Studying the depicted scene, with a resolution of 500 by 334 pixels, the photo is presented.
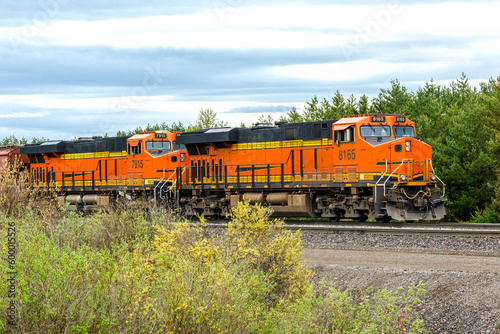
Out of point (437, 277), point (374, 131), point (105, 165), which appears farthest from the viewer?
point (105, 165)

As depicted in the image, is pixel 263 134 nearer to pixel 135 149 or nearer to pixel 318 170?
pixel 318 170

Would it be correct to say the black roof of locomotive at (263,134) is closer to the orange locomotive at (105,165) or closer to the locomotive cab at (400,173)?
the orange locomotive at (105,165)

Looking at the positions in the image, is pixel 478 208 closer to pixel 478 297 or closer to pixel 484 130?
pixel 484 130

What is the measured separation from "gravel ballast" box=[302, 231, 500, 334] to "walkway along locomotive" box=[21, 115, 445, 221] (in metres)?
3.53

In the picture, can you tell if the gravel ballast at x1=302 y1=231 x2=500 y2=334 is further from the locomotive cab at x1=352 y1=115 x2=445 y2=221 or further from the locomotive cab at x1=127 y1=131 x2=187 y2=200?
the locomotive cab at x1=127 y1=131 x2=187 y2=200

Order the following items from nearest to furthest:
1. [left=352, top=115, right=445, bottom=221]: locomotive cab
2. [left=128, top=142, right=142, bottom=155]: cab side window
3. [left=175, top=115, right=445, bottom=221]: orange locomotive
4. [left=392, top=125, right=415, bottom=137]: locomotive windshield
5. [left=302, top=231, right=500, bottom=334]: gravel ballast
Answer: [left=302, top=231, right=500, bottom=334]: gravel ballast → [left=352, top=115, right=445, bottom=221]: locomotive cab → [left=175, top=115, right=445, bottom=221]: orange locomotive → [left=392, top=125, right=415, bottom=137]: locomotive windshield → [left=128, top=142, right=142, bottom=155]: cab side window

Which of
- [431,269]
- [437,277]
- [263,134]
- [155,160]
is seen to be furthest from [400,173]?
[155,160]

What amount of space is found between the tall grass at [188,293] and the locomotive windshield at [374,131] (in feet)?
32.5

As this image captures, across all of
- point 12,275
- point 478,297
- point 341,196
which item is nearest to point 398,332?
point 478,297

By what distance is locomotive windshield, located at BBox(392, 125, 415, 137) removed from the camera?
19766 millimetres

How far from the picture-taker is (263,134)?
2203cm

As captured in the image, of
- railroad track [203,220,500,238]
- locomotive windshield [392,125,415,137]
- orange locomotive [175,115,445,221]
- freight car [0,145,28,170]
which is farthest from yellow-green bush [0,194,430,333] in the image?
freight car [0,145,28,170]

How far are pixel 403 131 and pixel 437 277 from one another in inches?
394

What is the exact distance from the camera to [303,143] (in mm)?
20969
